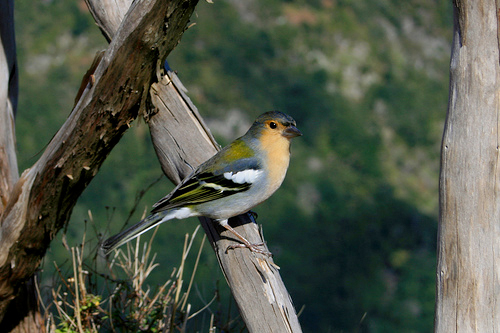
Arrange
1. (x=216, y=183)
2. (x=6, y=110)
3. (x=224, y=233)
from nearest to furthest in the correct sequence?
(x=216, y=183)
(x=224, y=233)
(x=6, y=110)

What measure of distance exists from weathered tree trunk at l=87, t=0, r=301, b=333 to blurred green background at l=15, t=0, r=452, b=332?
2380 mm

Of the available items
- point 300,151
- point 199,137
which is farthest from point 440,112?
point 199,137

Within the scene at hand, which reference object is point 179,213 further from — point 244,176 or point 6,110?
point 6,110

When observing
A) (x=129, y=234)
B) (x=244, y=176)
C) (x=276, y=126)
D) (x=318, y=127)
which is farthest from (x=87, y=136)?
(x=318, y=127)

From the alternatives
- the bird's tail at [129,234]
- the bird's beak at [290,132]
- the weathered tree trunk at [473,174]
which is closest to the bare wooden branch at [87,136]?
the bird's tail at [129,234]

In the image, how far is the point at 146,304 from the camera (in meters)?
4.74

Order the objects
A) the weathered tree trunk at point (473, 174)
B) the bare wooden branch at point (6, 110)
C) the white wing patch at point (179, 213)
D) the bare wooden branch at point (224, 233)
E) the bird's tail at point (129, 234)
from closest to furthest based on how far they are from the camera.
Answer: the weathered tree trunk at point (473, 174) < the bare wooden branch at point (224, 233) < the bird's tail at point (129, 234) < the white wing patch at point (179, 213) < the bare wooden branch at point (6, 110)

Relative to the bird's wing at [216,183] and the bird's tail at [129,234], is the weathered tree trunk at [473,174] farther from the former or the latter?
the bird's tail at [129,234]

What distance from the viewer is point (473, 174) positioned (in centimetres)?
304

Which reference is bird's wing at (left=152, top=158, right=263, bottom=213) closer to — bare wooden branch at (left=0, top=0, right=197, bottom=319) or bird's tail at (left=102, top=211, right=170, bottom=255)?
bird's tail at (left=102, top=211, right=170, bottom=255)

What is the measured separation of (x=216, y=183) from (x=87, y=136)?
898 mm

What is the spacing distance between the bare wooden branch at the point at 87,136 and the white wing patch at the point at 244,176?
813mm

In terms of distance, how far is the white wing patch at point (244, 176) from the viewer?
146 inches

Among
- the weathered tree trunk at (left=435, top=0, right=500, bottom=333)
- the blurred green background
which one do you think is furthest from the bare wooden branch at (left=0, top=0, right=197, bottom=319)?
the blurred green background
